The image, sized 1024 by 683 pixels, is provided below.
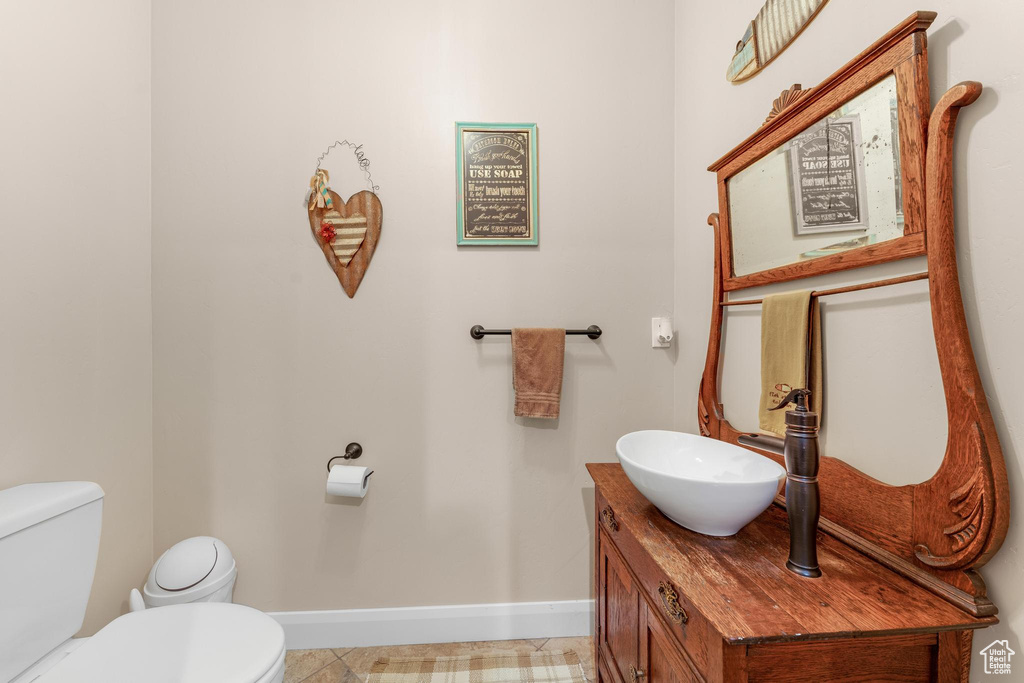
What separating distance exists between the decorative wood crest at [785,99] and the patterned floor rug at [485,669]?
6.17 feet

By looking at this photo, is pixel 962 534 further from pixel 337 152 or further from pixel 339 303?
pixel 337 152

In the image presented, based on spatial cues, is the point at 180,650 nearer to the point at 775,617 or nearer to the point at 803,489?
the point at 775,617

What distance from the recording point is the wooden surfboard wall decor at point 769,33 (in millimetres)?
1036

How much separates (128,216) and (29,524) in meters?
1.05

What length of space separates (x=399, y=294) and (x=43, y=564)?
1166 mm

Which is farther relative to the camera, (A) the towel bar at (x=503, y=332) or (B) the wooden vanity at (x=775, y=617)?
(A) the towel bar at (x=503, y=332)

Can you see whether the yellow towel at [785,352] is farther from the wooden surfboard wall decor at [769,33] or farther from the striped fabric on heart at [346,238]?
the striped fabric on heart at [346,238]

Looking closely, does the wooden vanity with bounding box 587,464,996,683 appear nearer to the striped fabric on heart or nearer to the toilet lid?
the toilet lid

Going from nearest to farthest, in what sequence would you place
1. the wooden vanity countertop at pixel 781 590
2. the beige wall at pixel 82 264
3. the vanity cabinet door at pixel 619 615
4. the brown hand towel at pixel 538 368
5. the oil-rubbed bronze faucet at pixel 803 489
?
the wooden vanity countertop at pixel 781 590 < the oil-rubbed bronze faucet at pixel 803 489 < the vanity cabinet door at pixel 619 615 < the beige wall at pixel 82 264 < the brown hand towel at pixel 538 368

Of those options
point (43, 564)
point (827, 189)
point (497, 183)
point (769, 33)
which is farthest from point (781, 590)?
point (43, 564)

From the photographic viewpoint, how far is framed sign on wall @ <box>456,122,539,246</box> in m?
1.62

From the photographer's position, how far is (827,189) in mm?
946

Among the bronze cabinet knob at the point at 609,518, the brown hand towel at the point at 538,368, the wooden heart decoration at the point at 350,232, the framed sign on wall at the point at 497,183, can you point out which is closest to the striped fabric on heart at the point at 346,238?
the wooden heart decoration at the point at 350,232

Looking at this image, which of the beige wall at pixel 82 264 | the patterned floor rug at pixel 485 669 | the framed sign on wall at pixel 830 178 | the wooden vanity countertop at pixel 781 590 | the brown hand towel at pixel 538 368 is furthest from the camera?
the brown hand towel at pixel 538 368
